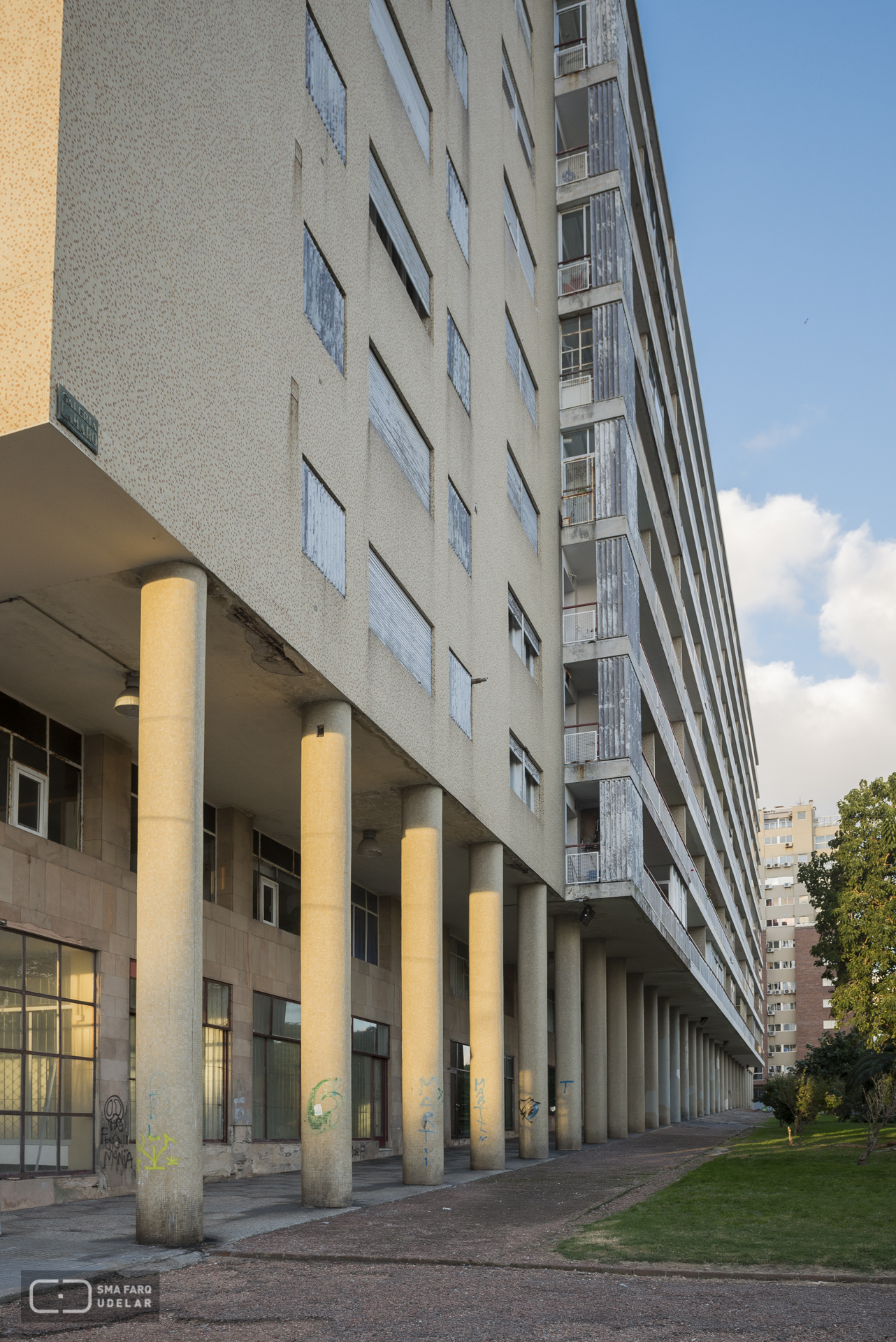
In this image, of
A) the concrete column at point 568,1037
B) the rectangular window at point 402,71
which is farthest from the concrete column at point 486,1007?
the rectangular window at point 402,71

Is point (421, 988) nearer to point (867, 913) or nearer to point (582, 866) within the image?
point (582, 866)

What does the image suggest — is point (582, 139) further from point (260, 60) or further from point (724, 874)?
point (724, 874)

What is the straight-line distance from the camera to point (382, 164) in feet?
65.2

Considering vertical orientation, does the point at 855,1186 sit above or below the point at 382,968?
below

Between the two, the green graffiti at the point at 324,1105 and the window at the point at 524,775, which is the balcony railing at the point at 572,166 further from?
the green graffiti at the point at 324,1105

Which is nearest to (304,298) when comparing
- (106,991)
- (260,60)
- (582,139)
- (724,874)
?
(260,60)

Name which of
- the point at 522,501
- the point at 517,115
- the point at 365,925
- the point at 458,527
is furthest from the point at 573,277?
the point at 365,925

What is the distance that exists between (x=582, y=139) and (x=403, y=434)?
72.3 ft

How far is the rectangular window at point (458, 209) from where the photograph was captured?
955 inches

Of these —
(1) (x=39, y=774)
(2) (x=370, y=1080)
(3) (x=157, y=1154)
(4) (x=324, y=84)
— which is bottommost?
(2) (x=370, y=1080)

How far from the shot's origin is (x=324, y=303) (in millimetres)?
17000

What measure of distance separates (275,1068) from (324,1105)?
30.5 feet

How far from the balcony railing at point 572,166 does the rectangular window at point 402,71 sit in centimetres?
1348

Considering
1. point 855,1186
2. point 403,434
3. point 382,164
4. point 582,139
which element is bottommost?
point 855,1186
